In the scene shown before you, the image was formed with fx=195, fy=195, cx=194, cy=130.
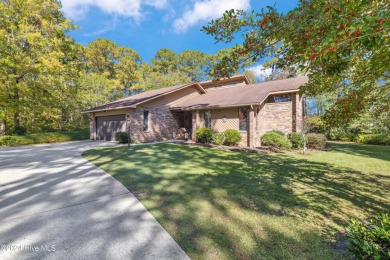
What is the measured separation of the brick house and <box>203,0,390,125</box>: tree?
28.7 ft

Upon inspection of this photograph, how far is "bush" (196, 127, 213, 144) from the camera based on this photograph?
14008 mm

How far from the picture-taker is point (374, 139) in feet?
53.4

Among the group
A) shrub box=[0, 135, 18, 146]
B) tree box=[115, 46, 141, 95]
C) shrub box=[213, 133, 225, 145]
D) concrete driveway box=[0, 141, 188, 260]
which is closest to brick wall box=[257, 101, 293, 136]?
shrub box=[213, 133, 225, 145]

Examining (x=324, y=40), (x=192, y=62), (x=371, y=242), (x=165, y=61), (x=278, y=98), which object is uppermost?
(x=165, y=61)

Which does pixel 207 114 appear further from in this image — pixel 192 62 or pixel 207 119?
pixel 192 62

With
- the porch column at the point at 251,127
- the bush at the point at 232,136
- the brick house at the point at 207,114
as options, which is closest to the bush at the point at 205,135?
the brick house at the point at 207,114

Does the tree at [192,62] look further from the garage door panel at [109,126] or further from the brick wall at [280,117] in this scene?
the brick wall at [280,117]

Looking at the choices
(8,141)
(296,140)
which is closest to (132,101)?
(8,141)

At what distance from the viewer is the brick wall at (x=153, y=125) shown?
49.3ft

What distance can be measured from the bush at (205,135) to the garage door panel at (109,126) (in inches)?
245

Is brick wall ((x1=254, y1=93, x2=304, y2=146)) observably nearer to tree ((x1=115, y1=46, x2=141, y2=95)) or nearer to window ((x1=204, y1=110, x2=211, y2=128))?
window ((x1=204, y1=110, x2=211, y2=128))

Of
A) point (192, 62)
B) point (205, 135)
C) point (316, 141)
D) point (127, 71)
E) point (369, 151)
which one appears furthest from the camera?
point (192, 62)

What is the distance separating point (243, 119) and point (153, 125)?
7.34 m

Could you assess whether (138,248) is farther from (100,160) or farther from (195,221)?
(100,160)
